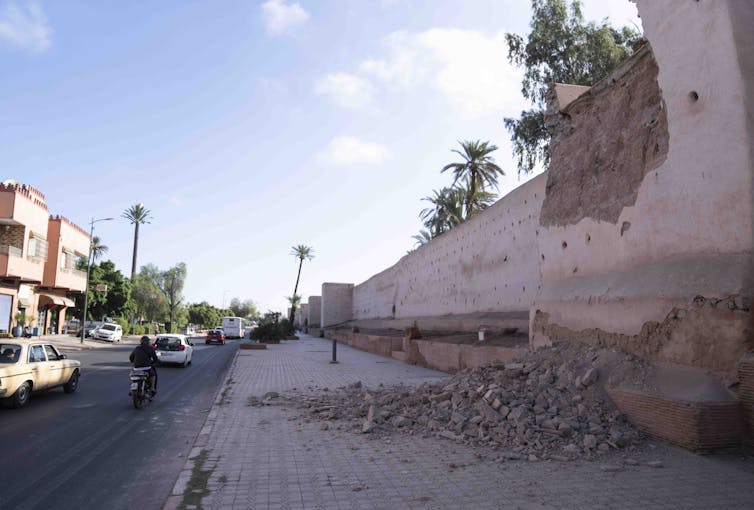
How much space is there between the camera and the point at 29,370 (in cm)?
1038

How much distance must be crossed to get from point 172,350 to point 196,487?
16876 millimetres

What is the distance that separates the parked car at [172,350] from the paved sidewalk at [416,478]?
46.6ft

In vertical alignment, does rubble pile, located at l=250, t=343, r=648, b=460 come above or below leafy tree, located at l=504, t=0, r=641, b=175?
below

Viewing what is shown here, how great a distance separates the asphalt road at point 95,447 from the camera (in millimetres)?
5074

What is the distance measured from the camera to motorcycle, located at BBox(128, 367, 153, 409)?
10.2m

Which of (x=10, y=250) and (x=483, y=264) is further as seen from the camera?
(x=10, y=250)

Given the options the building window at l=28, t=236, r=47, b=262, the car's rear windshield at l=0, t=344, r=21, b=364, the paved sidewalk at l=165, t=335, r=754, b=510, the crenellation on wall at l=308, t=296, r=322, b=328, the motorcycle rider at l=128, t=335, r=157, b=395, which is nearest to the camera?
the paved sidewalk at l=165, t=335, r=754, b=510

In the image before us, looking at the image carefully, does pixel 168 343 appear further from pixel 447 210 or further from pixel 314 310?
pixel 314 310

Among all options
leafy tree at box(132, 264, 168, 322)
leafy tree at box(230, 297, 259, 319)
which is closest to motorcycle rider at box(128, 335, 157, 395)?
leafy tree at box(132, 264, 168, 322)

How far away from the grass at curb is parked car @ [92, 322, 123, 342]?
39.6 m

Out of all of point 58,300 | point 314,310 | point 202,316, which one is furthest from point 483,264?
point 202,316

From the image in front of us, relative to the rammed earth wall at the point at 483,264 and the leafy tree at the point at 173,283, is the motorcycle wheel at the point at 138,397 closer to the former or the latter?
the rammed earth wall at the point at 483,264

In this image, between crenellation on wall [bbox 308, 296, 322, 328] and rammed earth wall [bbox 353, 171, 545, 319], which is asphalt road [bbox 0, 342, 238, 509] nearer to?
rammed earth wall [bbox 353, 171, 545, 319]

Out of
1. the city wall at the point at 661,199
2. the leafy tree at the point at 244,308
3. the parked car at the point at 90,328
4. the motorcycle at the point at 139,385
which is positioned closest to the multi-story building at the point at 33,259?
the parked car at the point at 90,328
